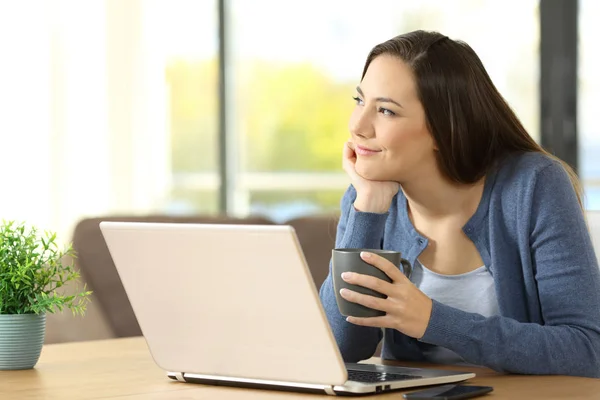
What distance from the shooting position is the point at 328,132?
17.5 ft

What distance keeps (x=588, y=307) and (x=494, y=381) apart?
0.27m

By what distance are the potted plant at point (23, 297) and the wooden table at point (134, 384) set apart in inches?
1.3

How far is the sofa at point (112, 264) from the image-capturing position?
2736 mm

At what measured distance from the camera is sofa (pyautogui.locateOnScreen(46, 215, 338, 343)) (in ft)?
8.98

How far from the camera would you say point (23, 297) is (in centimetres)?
163

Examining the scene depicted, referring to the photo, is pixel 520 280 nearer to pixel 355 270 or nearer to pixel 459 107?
pixel 459 107

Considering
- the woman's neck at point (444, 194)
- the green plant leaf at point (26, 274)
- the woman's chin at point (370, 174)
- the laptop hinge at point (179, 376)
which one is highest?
the woman's chin at point (370, 174)

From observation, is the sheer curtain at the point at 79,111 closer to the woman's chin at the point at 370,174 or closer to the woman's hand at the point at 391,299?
the woman's chin at the point at 370,174

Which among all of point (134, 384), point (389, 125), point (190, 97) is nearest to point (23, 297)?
point (134, 384)

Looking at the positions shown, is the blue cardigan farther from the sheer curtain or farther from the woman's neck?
the sheer curtain

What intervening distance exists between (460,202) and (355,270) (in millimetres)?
522

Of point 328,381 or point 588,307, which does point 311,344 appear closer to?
point 328,381

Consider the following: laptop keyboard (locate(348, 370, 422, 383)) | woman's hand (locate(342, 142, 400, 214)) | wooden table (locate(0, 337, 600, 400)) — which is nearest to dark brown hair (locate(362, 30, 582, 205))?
woman's hand (locate(342, 142, 400, 214))

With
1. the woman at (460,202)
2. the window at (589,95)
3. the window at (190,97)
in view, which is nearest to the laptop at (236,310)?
the woman at (460,202)
